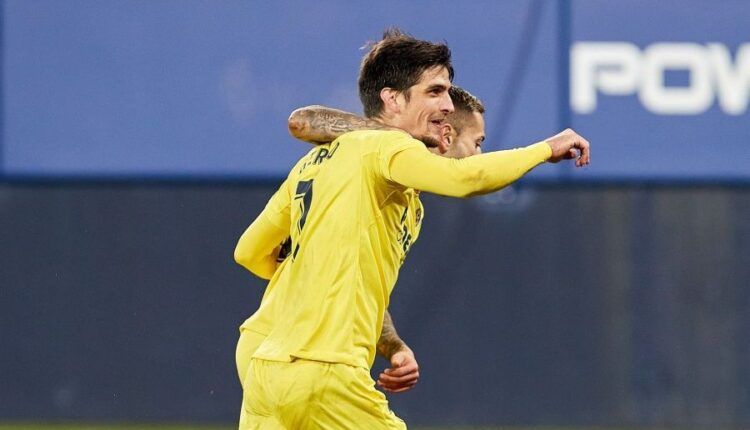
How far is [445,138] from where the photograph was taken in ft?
15.8

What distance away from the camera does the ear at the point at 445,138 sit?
4.68m

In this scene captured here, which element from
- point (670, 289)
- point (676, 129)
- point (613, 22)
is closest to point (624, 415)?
point (670, 289)

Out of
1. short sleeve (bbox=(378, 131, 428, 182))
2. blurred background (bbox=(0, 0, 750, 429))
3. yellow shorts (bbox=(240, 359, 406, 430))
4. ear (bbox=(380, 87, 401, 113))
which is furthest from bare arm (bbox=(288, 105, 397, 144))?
blurred background (bbox=(0, 0, 750, 429))

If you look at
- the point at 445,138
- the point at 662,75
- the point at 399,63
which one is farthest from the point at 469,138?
the point at 662,75

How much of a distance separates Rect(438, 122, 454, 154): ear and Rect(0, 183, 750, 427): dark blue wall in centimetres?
562

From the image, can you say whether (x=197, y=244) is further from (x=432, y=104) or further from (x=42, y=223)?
(x=432, y=104)

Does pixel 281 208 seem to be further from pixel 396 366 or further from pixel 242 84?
pixel 242 84

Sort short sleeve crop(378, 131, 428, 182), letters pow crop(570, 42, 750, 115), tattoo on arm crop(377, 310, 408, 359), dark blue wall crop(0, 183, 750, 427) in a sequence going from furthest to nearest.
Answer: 1. letters pow crop(570, 42, 750, 115)
2. dark blue wall crop(0, 183, 750, 427)
3. tattoo on arm crop(377, 310, 408, 359)
4. short sleeve crop(378, 131, 428, 182)

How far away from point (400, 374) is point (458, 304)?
6.10 m

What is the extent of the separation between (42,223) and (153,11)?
70.4 inches

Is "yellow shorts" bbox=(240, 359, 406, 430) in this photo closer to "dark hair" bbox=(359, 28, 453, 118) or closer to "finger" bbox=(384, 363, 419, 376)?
"finger" bbox=(384, 363, 419, 376)

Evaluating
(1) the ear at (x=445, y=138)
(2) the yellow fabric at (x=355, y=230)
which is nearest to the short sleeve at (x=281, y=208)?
(2) the yellow fabric at (x=355, y=230)

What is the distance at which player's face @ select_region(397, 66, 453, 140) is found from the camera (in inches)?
177

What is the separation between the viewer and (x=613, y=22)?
10758 mm
